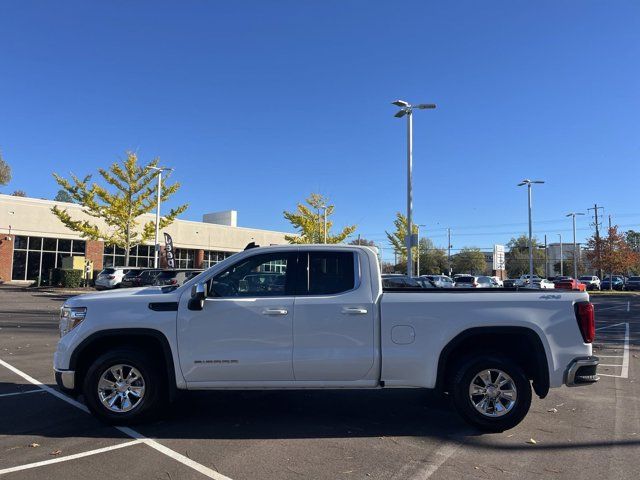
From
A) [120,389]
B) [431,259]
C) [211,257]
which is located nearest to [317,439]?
[120,389]

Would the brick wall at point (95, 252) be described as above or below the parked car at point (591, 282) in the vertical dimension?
above

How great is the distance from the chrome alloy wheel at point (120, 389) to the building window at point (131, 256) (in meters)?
41.8

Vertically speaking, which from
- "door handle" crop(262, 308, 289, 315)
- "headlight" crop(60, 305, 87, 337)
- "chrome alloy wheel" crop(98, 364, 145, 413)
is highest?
"door handle" crop(262, 308, 289, 315)

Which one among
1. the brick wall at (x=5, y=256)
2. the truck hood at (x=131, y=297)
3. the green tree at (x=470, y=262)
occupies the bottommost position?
the truck hood at (x=131, y=297)

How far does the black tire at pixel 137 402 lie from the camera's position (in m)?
5.59

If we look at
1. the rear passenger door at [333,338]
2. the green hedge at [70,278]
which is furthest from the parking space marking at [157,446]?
the green hedge at [70,278]

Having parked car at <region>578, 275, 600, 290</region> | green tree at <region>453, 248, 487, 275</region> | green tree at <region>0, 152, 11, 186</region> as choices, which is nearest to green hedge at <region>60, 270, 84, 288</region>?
green tree at <region>0, 152, 11, 186</region>

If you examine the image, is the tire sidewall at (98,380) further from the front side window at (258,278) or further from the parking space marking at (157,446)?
the front side window at (258,278)

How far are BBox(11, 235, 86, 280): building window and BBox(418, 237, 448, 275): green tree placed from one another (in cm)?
6535

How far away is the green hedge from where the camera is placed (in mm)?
36081

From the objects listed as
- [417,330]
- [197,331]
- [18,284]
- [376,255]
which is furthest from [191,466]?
[18,284]

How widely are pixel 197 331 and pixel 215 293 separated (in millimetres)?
435

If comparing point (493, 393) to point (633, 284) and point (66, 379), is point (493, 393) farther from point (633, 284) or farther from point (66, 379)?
point (633, 284)

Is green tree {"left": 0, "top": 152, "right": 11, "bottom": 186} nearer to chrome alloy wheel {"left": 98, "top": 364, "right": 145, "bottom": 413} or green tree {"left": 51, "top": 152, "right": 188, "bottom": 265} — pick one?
green tree {"left": 51, "top": 152, "right": 188, "bottom": 265}
